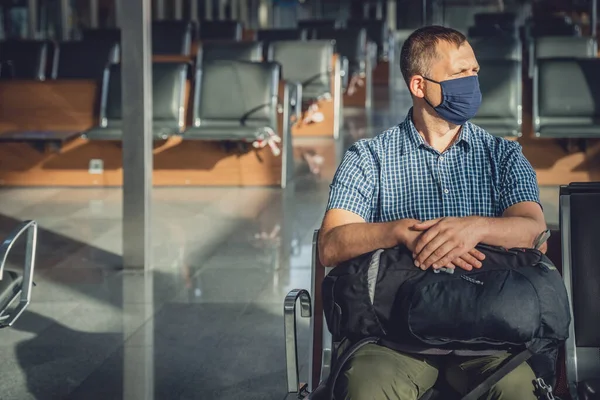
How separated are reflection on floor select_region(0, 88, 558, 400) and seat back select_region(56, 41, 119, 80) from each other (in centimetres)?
235

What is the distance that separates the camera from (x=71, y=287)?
5.53 m

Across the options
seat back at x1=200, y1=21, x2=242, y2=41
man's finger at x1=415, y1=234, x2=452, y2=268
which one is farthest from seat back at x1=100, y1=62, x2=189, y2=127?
seat back at x1=200, y1=21, x2=242, y2=41

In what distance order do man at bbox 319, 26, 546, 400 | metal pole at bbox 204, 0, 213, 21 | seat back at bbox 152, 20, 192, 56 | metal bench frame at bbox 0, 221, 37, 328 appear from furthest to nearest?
metal pole at bbox 204, 0, 213, 21, seat back at bbox 152, 20, 192, 56, metal bench frame at bbox 0, 221, 37, 328, man at bbox 319, 26, 546, 400

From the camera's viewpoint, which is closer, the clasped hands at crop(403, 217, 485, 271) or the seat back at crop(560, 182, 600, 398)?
the clasped hands at crop(403, 217, 485, 271)

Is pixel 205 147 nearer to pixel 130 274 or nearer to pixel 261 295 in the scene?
pixel 130 274

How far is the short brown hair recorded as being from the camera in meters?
2.88

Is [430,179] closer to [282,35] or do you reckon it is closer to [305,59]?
[305,59]

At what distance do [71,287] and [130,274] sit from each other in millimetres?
355

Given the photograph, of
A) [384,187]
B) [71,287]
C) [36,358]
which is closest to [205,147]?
[71,287]

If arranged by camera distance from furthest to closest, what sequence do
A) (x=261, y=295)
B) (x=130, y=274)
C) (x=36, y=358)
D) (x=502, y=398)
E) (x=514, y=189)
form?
(x=130, y=274) → (x=261, y=295) → (x=36, y=358) → (x=514, y=189) → (x=502, y=398)

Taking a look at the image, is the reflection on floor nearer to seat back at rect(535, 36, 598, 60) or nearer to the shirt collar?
the shirt collar

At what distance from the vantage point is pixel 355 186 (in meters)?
2.89

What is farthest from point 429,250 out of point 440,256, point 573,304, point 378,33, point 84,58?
point 378,33

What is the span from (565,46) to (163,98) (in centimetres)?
452
